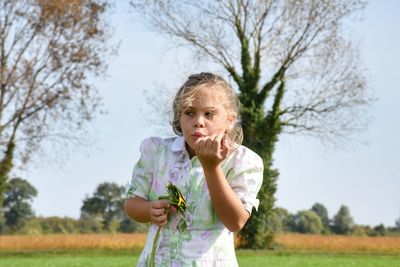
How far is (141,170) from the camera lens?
346 centimetres

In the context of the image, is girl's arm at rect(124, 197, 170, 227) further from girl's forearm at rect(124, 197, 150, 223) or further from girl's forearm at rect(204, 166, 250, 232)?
girl's forearm at rect(204, 166, 250, 232)

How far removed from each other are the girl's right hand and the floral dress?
2.7 inches

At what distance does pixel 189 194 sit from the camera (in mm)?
3314

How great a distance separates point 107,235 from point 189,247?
29428mm

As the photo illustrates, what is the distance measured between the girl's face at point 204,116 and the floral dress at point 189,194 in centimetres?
14

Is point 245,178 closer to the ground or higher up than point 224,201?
higher up

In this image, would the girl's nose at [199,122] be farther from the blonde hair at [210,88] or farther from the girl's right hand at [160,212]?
the girl's right hand at [160,212]

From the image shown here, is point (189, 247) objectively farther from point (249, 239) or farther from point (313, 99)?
point (313, 99)

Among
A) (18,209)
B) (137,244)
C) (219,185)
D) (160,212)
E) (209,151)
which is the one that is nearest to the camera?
(209,151)

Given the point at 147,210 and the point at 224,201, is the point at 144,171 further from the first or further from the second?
the point at 224,201

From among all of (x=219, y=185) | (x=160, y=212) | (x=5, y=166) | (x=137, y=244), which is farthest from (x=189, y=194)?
(x=137, y=244)

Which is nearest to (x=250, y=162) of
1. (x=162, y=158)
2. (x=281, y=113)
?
(x=162, y=158)

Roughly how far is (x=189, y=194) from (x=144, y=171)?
255 millimetres

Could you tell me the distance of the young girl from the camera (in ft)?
10.5
